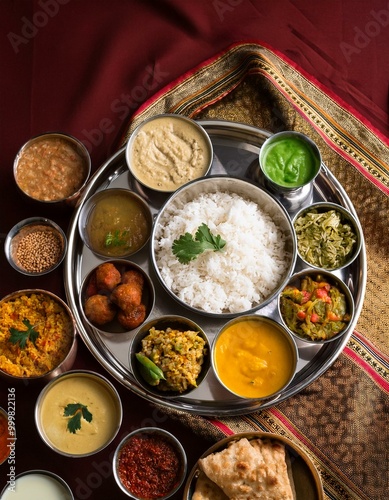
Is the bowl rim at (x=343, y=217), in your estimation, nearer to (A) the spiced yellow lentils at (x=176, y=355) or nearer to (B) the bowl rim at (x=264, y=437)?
(A) the spiced yellow lentils at (x=176, y=355)

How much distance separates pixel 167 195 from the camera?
4.66 meters

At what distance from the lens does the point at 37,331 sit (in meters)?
4.32

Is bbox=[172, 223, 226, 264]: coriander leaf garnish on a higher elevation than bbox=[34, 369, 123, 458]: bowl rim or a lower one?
higher

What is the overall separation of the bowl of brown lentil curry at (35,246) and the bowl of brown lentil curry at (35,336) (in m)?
0.22

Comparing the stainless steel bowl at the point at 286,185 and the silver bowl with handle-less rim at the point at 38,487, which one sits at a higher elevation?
the stainless steel bowl at the point at 286,185

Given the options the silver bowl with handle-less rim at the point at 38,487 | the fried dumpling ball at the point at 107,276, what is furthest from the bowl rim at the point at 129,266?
the silver bowl with handle-less rim at the point at 38,487

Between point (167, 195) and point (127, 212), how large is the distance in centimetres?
31

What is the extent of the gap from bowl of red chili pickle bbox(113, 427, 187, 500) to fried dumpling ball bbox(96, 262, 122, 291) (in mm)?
935

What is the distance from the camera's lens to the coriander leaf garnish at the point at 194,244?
4.32m

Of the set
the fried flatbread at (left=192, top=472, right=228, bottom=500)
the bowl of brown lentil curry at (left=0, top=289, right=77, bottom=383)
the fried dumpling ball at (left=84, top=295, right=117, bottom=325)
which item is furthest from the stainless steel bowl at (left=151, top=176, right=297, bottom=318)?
the fried flatbread at (left=192, top=472, right=228, bottom=500)

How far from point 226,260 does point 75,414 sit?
1388mm

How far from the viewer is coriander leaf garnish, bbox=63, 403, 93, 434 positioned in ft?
13.7

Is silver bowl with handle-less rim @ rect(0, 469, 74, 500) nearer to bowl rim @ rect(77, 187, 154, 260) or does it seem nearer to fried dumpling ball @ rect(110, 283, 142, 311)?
fried dumpling ball @ rect(110, 283, 142, 311)

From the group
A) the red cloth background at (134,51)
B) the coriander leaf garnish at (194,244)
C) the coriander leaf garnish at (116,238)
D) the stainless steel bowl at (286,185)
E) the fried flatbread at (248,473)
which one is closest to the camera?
the fried flatbread at (248,473)
